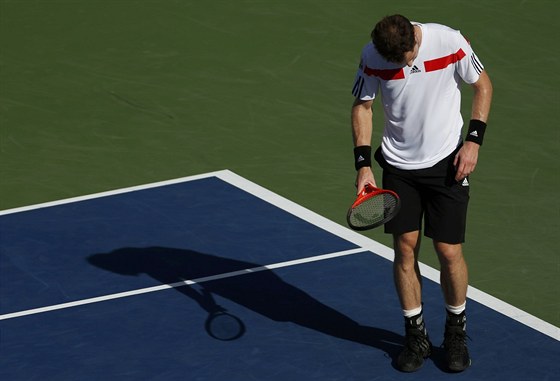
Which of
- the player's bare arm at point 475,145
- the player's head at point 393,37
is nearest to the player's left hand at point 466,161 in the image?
the player's bare arm at point 475,145

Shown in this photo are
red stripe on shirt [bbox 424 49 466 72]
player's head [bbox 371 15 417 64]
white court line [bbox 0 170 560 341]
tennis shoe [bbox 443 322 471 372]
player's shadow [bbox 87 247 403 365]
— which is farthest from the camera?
white court line [bbox 0 170 560 341]

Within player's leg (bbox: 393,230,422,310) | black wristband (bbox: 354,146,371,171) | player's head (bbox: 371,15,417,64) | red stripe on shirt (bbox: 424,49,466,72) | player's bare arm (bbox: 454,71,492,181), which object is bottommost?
player's leg (bbox: 393,230,422,310)

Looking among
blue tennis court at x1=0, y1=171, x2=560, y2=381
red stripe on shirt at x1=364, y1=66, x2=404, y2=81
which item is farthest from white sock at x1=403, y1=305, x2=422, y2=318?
red stripe on shirt at x1=364, y1=66, x2=404, y2=81

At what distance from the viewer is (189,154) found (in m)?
12.8

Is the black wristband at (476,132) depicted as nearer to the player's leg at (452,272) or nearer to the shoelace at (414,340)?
the player's leg at (452,272)

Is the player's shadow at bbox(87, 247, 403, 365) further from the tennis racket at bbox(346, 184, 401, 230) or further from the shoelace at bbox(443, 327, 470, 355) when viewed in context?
the tennis racket at bbox(346, 184, 401, 230)

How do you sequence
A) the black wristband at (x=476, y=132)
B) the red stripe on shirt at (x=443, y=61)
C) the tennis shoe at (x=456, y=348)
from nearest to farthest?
the red stripe on shirt at (x=443, y=61)
the black wristband at (x=476, y=132)
the tennis shoe at (x=456, y=348)

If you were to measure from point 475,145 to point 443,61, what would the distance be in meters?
0.55

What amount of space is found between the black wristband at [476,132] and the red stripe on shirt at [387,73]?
553 mm

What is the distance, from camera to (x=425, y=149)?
8188 millimetres

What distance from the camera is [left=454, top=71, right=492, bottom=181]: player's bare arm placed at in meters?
8.07

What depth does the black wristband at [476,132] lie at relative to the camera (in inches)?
321

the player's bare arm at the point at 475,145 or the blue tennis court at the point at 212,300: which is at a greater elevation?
the player's bare arm at the point at 475,145

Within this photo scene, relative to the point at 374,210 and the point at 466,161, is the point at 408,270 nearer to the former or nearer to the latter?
the point at 374,210
